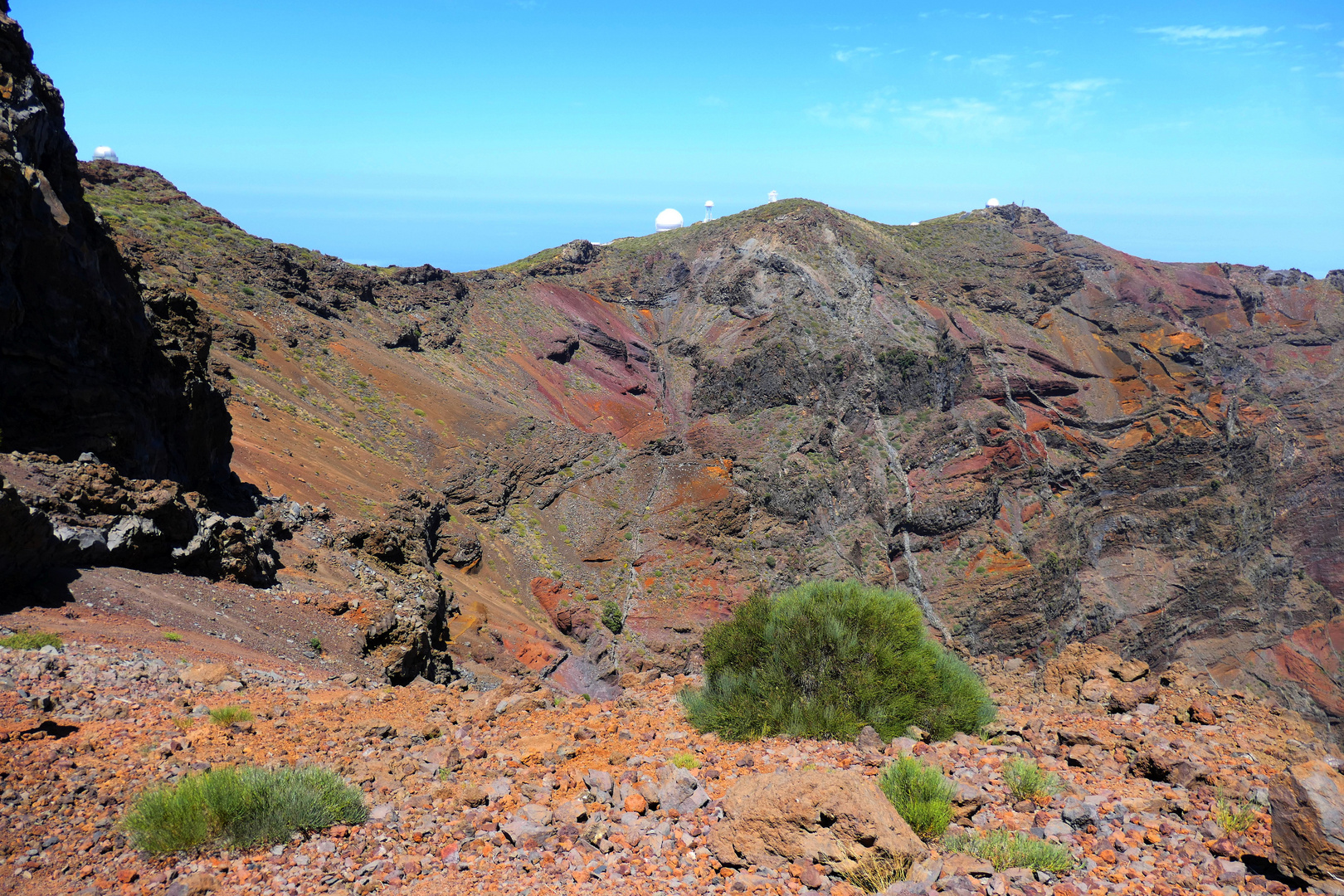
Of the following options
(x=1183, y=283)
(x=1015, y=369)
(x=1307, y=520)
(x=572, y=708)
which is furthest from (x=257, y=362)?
(x=1183, y=283)

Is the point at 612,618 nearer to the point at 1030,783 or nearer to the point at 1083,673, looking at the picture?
the point at 1083,673

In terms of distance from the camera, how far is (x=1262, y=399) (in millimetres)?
49375

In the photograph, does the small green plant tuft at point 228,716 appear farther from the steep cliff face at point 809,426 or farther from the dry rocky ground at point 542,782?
the steep cliff face at point 809,426

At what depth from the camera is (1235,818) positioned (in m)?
4.91

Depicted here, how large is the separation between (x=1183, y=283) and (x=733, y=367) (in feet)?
119

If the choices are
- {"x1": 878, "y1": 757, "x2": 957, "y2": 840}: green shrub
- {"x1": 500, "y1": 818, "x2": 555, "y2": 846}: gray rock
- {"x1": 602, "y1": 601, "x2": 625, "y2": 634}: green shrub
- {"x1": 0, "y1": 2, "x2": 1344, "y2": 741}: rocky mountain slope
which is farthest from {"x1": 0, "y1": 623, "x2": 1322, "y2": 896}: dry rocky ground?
{"x1": 602, "y1": 601, "x2": 625, "y2": 634}: green shrub

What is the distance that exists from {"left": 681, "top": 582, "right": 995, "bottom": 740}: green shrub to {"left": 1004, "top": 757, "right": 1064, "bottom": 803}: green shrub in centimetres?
160

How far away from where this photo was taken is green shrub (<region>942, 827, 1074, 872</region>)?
444 centimetres

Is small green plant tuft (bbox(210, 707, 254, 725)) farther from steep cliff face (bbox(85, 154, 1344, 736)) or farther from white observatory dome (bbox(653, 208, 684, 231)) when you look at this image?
white observatory dome (bbox(653, 208, 684, 231))

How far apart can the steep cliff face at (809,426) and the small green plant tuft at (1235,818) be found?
1363cm

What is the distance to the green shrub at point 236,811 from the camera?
4.42 meters

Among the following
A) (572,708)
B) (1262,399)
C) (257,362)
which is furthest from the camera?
(1262,399)

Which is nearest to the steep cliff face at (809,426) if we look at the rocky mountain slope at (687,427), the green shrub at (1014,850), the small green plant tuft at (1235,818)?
the rocky mountain slope at (687,427)

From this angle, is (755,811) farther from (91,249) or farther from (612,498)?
(612,498)
